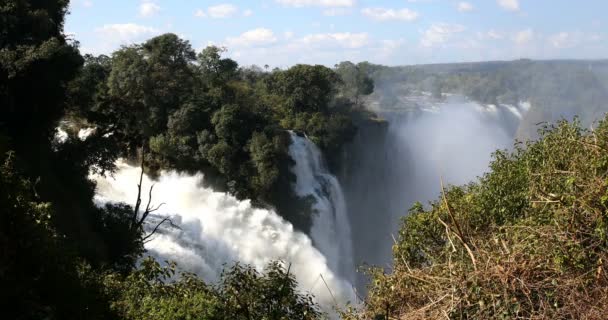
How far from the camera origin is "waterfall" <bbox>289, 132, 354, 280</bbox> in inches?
1100

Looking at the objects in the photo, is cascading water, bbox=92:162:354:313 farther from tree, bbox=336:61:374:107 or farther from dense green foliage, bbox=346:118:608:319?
tree, bbox=336:61:374:107

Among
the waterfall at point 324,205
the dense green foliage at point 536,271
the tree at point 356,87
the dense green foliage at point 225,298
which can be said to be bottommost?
the waterfall at point 324,205

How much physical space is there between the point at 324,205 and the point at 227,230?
7537 millimetres

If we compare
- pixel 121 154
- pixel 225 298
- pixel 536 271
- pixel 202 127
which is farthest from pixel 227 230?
pixel 536 271

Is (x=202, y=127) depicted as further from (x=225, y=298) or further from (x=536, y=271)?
(x=536, y=271)

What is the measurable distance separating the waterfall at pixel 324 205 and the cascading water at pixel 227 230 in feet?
10.7

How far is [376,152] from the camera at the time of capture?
43000 mm

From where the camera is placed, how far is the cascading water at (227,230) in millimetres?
20281

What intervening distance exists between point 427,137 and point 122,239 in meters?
40.2

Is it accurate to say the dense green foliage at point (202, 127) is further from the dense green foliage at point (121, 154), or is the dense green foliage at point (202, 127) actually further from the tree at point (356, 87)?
the tree at point (356, 87)

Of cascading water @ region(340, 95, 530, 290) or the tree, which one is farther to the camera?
the tree

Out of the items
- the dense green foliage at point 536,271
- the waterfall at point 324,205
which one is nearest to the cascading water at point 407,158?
the waterfall at point 324,205

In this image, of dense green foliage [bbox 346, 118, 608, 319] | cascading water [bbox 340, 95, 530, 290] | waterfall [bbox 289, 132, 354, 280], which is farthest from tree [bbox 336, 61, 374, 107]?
dense green foliage [bbox 346, 118, 608, 319]

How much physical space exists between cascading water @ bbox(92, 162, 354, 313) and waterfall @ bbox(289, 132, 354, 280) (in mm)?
3265
